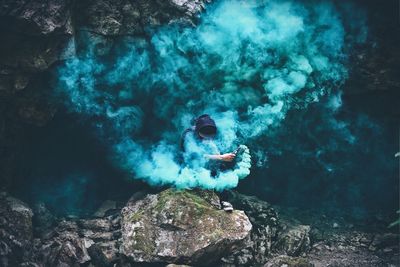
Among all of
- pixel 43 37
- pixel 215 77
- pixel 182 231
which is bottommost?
pixel 182 231

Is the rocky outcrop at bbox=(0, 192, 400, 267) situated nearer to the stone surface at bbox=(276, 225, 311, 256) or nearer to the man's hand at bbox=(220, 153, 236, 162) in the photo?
the stone surface at bbox=(276, 225, 311, 256)

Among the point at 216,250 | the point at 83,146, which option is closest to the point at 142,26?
the point at 83,146

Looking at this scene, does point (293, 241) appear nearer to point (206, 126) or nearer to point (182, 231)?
point (182, 231)

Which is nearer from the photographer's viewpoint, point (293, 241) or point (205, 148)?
point (205, 148)

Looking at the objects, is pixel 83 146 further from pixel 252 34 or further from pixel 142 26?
pixel 252 34

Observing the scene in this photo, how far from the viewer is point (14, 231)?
9484 millimetres

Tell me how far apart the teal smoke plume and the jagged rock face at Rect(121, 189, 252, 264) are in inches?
48.2

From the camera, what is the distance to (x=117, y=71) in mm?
10773

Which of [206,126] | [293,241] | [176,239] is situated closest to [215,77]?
[206,126]

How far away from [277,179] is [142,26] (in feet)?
18.8

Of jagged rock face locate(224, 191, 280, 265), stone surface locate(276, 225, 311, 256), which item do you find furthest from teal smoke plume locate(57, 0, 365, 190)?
stone surface locate(276, 225, 311, 256)

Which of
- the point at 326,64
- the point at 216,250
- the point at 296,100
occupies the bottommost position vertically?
the point at 216,250

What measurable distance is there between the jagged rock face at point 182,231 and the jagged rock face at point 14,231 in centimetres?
212

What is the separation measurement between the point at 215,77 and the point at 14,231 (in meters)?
5.97
